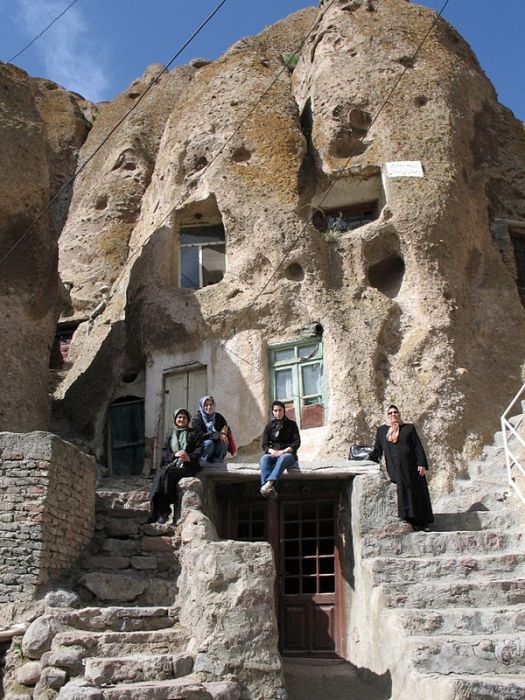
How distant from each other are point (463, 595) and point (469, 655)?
1.21 metres

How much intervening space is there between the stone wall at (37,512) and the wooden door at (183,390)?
14.5ft

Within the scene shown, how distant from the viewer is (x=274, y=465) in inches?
386

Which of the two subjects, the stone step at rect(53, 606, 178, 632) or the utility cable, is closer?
the stone step at rect(53, 606, 178, 632)

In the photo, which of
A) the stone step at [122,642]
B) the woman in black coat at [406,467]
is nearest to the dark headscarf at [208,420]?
the woman in black coat at [406,467]

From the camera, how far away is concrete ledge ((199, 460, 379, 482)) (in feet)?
32.0

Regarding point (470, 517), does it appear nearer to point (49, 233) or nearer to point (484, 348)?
point (484, 348)

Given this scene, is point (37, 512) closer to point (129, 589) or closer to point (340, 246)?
point (129, 589)

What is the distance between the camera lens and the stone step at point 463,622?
751 centimetres

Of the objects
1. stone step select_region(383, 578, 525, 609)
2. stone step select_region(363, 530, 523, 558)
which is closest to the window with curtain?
stone step select_region(363, 530, 523, 558)

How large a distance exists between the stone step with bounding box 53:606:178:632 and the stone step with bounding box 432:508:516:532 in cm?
349

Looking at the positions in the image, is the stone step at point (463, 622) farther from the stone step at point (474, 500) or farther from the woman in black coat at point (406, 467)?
the stone step at point (474, 500)

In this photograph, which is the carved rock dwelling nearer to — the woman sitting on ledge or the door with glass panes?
the door with glass panes

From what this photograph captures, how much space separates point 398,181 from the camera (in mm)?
14172

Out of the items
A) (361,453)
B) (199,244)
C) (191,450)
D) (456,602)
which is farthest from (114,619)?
(199,244)
